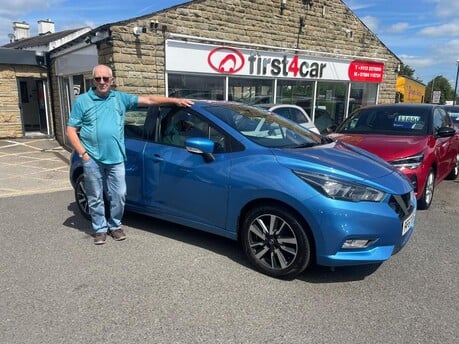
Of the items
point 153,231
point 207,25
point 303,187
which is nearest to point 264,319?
point 303,187

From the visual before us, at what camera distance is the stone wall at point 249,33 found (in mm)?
8680

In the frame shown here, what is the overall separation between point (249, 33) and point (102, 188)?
334 inches

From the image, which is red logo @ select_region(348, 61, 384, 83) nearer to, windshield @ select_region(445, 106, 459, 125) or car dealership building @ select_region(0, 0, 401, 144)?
car dealership building @ select_region(0, 0, 401, 144)

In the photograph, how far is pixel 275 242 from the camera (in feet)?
11.2

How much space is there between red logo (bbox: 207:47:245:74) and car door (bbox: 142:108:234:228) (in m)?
6.36

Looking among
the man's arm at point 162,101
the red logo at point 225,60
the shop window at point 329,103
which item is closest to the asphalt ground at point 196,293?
the man's arm at point 162,101

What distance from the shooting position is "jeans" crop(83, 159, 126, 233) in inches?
160

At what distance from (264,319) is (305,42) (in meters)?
11.7

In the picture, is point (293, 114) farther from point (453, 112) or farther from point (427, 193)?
point (453, 112)

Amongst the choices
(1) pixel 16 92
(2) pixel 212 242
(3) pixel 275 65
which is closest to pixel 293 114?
(3) pixel 275 65

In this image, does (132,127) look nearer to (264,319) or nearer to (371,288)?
(264,319)

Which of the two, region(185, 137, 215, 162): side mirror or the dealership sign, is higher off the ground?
the dealership sign

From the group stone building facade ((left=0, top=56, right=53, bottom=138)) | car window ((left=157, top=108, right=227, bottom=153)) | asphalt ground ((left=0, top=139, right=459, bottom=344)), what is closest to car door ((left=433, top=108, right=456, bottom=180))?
asphalt ground ((left=0, top=139, right=459, bottom=344))

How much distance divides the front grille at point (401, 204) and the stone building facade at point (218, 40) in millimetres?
6843
